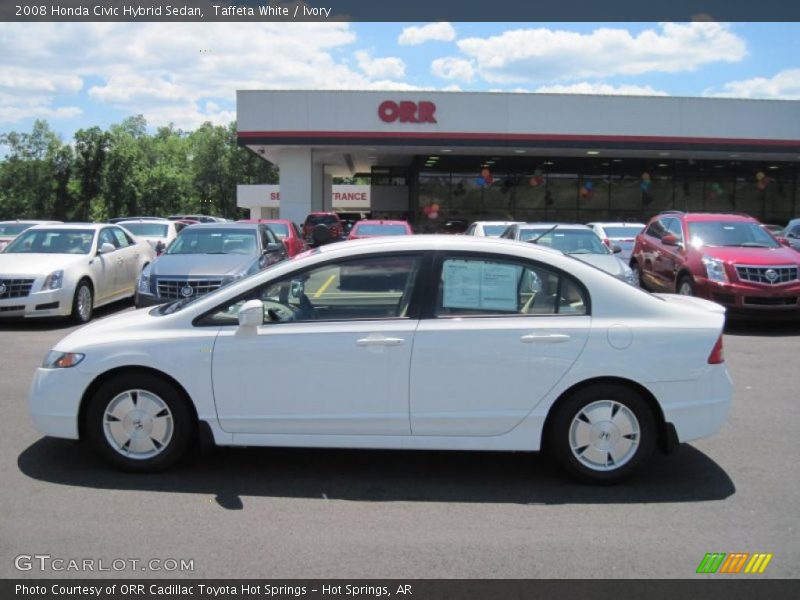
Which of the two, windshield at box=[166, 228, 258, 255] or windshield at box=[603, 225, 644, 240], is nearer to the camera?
windshield at box=[166, 228, 258, 255]

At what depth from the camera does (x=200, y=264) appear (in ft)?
36.2

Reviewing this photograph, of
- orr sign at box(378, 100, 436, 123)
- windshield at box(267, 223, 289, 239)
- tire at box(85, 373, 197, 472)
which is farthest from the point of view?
orr sign at box(378, 100, 436, 123)

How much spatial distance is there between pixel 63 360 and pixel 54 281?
7.08 metres

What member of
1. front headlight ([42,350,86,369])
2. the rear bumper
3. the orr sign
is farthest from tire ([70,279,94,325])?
the orr sign

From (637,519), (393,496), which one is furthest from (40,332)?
(637,519)

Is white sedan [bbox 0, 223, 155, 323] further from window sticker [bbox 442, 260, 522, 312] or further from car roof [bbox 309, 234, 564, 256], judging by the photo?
window sticker [bbox 442, 260, 522, 312]

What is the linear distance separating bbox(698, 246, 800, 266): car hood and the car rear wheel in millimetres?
524

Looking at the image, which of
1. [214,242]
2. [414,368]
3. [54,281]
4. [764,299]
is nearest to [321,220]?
[214,242]

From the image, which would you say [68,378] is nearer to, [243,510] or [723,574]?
[243,510]

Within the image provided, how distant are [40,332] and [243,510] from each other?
26.4ft

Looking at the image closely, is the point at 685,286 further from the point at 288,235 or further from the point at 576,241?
the point at 288,235

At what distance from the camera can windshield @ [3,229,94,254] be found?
12.4 m

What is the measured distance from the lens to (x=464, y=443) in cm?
488

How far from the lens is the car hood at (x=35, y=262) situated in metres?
11.4
